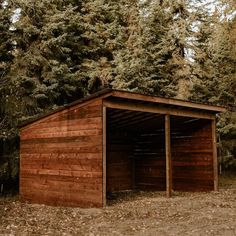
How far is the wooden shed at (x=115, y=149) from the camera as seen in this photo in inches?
320

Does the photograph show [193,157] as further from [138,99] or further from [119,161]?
[138,99]

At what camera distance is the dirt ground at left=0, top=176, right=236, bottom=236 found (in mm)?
5945

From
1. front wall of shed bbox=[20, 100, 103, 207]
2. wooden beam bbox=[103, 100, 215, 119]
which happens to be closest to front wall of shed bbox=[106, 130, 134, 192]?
front wall of shed bbox=[20, 100, 103, 207]

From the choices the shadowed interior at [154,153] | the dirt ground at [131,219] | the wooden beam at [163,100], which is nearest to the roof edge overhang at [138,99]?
the wooden beam at [163,100]

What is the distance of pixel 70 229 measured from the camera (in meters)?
6.15

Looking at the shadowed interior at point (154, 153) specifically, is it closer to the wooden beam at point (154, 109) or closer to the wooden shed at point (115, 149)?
the wooden shed at point (115, 149)

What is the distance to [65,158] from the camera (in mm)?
8898

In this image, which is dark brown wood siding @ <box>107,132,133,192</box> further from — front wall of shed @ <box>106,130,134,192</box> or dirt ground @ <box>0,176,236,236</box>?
dirt ground @ <box>0,176,236,236</box>

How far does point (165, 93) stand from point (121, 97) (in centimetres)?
724

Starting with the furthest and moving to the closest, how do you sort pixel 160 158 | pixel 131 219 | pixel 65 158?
pixel 160 158, pixel 65 158, pixel 131 219

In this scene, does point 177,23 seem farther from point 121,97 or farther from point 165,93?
point 121,97

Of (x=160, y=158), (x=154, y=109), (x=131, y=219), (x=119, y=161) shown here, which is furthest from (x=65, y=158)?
(x=160, y=158)

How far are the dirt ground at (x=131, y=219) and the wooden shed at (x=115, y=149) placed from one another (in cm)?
68

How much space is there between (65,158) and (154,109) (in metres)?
2.58
